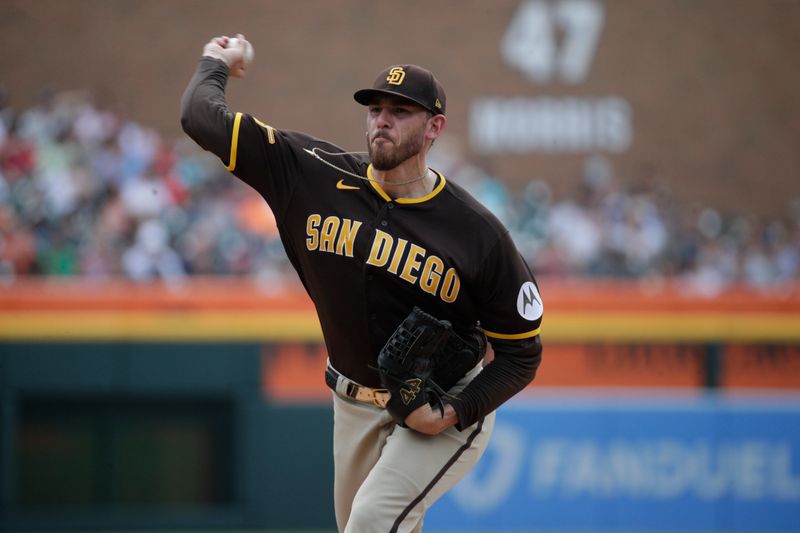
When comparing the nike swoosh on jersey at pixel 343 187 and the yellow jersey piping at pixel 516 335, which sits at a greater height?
the nike swoosh on jersey at pixel 343 187

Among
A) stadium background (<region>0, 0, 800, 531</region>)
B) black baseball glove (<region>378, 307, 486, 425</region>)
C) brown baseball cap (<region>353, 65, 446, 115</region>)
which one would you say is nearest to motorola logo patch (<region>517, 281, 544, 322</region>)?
black baseball glove (<region>378, 307, 486, 425</region>)

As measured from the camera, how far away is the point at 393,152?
4.18 m

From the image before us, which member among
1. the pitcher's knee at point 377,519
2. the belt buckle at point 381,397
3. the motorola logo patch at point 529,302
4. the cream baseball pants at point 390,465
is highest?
the motorola logo patch at point 529,302

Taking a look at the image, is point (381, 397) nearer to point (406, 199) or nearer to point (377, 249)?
point (377, 249)

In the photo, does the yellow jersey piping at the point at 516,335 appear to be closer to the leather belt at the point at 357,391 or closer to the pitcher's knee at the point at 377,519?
the leather belt at the point at 357,391

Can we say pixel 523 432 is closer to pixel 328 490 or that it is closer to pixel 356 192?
pixel 328 490

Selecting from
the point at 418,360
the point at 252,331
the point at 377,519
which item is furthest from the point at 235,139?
the point at 252,331

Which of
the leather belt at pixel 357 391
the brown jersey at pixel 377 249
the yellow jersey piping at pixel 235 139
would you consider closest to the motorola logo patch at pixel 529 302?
the brown jersey at pixel 377 249

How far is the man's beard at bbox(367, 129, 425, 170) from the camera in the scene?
4172 millimetres

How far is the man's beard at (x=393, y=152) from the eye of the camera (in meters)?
4.17

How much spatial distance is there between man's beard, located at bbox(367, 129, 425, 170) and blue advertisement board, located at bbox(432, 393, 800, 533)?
4.49 meters

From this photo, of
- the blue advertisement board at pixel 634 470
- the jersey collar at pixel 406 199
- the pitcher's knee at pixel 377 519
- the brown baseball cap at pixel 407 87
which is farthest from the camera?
the blue advertisement board at pixel 634 470

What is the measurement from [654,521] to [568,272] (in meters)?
4.25

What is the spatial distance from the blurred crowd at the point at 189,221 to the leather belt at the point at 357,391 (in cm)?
617
